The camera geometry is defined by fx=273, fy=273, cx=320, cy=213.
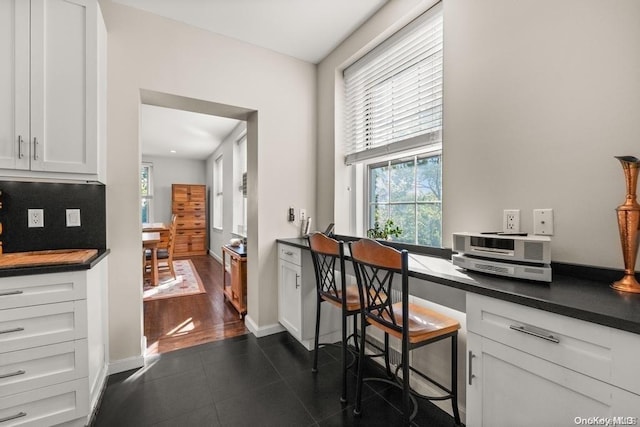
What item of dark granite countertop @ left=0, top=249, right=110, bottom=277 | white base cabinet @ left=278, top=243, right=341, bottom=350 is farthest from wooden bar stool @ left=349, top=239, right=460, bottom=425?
dark granite countertop @ left=0, top=249, right=110, bottom=277

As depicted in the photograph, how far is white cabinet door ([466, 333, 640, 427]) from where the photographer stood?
2.57 feet

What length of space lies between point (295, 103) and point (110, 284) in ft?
7.44

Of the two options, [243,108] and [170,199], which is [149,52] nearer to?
[243,108]

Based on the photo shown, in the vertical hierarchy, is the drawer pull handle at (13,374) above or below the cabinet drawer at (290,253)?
→ below

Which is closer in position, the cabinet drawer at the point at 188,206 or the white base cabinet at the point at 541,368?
the white base cabinet at the point at 541,368

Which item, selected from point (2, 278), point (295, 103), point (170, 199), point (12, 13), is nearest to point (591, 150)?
point (295, 103)

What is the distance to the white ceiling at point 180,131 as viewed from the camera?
14.2 ft

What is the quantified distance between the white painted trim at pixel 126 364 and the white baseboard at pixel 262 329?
924 mm

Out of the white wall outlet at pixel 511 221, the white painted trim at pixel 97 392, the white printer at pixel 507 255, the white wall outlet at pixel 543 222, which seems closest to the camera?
the white printer at pixel 507 255

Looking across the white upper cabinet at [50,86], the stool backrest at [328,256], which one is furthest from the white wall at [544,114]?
the white upper cabinet at [50,86]

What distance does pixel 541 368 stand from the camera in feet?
2.97

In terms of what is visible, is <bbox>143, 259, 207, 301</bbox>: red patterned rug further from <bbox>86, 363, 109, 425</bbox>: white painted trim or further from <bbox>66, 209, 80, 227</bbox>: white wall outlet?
<bbox>66, 209, 80, 227</bbox>: white wall outlet

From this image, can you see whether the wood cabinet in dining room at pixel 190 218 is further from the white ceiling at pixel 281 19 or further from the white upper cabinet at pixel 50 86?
the white upper cabinet at pixel 50 86

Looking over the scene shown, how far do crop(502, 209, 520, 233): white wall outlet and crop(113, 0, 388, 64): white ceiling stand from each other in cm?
182
